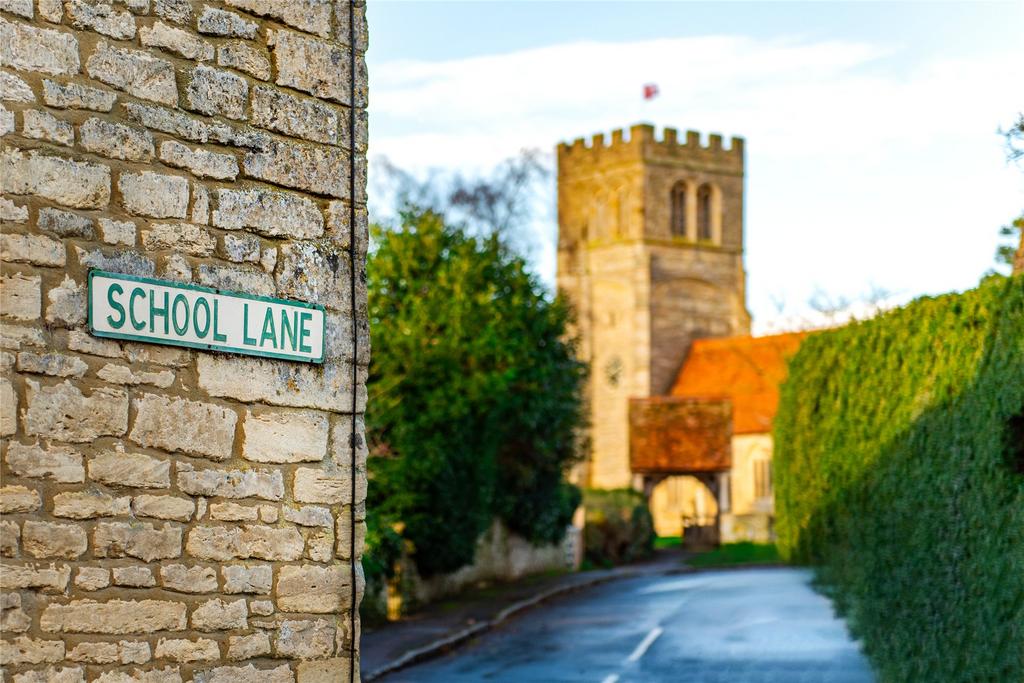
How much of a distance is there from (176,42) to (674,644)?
37.2ft

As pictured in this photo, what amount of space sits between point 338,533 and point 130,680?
3.74 feet

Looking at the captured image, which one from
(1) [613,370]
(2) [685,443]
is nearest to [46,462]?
(2) [685,443]

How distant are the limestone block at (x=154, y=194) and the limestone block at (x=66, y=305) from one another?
1.39 ft

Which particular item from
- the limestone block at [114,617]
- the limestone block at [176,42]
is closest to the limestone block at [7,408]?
the limestone block at [114,617]

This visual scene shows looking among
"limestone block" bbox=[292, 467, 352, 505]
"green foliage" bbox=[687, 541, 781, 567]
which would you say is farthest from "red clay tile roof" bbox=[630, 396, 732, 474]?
"limestone block" bbox=[292, 467, 352, 505]

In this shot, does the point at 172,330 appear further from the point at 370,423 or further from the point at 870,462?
the point at 370,423

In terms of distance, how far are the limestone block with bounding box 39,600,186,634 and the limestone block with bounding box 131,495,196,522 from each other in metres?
0.35

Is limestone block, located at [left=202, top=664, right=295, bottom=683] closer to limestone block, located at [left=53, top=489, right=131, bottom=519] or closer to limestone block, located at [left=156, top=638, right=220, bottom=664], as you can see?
limestone block, located at [left=156, top=638, right=220, bottom=664]

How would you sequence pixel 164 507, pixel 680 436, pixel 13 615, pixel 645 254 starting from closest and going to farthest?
pixel 13 615 < pixel 164 507 < pixel 680 436 < pixel 645 254

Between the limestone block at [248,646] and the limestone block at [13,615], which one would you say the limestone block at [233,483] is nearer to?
the limestone block at [248,646]

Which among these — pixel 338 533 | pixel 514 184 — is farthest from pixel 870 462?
pixel 514 184

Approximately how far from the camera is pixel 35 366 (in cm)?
590

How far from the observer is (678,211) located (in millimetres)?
66125

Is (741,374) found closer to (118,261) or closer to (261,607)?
(261,607)
